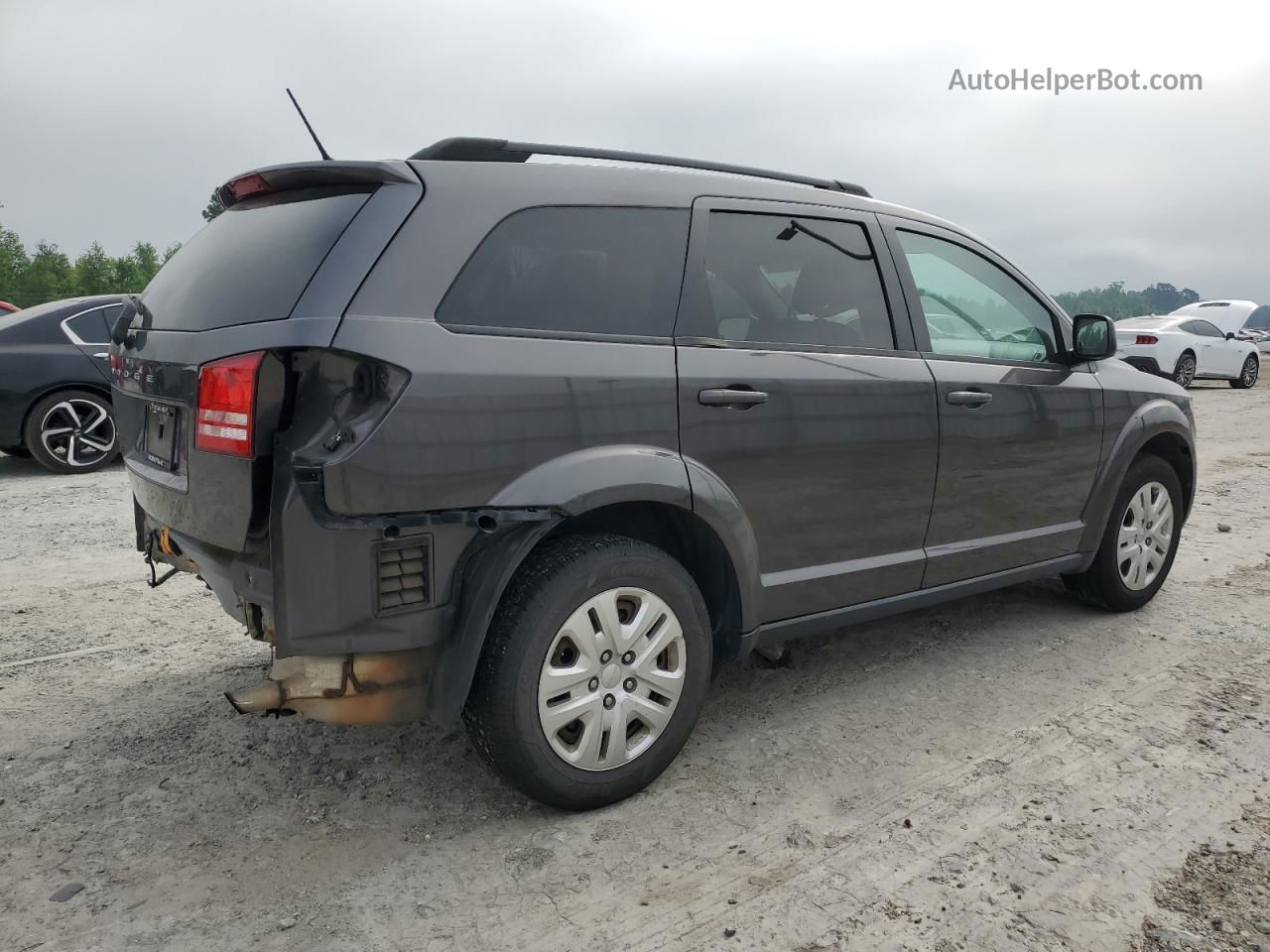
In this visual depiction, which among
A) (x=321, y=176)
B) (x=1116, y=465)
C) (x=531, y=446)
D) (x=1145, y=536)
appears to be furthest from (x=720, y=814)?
(x=1145, y=536)

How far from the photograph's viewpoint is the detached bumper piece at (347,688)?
2551mm

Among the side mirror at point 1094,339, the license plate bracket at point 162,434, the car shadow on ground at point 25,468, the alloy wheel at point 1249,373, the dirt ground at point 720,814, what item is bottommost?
the car shadow on ground at point 25,468

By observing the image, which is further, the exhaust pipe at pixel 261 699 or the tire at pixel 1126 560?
the tire at pixel 1126 560

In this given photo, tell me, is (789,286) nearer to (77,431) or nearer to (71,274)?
(77,431)

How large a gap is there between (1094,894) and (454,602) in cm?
177

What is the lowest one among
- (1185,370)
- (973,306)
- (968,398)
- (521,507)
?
(1185,370)

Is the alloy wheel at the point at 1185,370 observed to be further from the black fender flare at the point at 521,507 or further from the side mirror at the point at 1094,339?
the black fender flare at the point at 521,507

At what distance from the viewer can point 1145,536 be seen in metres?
4.73

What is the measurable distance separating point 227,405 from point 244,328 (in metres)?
0.20

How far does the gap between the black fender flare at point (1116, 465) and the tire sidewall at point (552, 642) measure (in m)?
2.30

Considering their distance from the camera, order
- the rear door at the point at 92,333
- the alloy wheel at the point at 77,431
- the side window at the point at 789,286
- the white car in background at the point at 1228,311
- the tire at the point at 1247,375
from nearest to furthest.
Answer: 1. the side window at the point at 789,286
2. the alloy wheel at the point at 77,431
3. the rear door at the point at 92,333
4. the tire at the point at 1247,375
5. the white car in background at the point at 1228,311

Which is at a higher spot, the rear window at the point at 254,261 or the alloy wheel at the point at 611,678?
the rear window at the point at 254,261

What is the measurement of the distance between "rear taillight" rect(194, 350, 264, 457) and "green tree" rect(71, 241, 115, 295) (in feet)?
371

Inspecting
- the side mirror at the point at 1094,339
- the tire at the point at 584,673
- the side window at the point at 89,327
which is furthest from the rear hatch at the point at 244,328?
the side window at the point at 89,327
